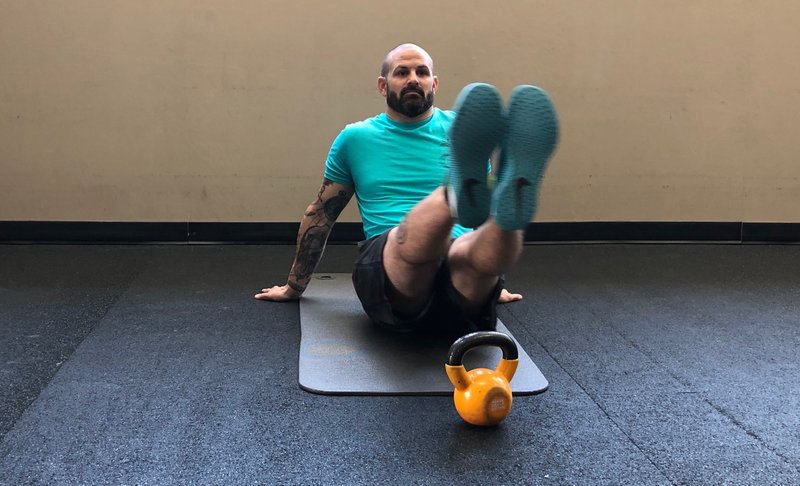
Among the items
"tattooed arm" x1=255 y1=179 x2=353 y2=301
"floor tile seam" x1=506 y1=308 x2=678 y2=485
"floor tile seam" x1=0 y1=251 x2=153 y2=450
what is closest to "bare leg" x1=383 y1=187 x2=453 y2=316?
"floor tile seam" x1=506 y1=308 x2=678 y2=485

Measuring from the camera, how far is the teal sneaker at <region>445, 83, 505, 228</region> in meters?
1.30

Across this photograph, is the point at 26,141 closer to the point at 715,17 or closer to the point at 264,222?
the point at 264,222

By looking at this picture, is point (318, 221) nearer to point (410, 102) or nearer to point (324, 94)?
point (410, 102)

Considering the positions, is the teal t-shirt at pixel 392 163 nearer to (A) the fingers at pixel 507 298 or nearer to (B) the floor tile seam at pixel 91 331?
(A) the fingers at pixel 507 298

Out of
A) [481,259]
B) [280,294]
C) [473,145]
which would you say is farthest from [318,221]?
[473,145]

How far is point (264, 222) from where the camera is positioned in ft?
10.6

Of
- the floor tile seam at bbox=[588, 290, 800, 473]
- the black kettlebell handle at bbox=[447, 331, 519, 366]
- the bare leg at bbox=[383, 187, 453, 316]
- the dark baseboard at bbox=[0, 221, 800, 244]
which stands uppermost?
the bare leg at bbox=[383, 187, 453, 316]

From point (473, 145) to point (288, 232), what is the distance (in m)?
2.05

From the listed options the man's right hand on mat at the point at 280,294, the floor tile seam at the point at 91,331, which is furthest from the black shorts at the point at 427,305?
the floor tile seam at the point at 91,331

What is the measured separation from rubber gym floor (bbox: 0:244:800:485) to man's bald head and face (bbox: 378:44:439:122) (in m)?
0.69

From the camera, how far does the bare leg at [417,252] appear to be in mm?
1439

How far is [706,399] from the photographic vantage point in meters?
1.62

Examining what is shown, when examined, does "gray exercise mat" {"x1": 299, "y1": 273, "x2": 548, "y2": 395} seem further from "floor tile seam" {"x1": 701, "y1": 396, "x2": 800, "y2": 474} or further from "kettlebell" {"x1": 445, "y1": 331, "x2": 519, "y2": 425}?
"floor tile seam" {"x1": 701, "y1": 396, "x2": 800, "y2": 474}

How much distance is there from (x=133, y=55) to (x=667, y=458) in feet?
8.76
